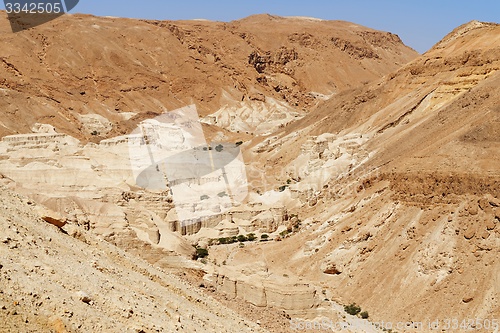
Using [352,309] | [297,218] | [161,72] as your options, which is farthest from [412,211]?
[161,72]

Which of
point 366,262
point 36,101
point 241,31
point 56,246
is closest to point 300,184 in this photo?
point 366,262

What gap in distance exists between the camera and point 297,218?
33188 mm

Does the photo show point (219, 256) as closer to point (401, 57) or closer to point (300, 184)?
point (300, 184)

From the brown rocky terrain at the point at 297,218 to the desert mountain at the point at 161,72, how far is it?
2.82 feet

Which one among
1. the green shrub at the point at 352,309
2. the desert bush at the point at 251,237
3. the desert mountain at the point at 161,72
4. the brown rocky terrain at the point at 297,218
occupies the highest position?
the desert mountain at the point at 161,72

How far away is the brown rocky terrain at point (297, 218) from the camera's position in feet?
35.2

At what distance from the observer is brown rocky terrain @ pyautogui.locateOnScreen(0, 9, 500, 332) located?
35.2ft

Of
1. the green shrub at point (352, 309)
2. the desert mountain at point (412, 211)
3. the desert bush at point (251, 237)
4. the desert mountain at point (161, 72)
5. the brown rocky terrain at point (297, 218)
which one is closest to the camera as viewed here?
the brown rocky terrain at point (297, 218)

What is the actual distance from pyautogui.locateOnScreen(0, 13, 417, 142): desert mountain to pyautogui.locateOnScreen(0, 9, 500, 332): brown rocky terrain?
0.86 metres

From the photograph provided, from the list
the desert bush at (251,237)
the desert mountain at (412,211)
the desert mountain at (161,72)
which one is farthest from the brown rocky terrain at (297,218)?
the desert mountain at (161,72)

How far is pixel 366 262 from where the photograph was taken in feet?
82.4

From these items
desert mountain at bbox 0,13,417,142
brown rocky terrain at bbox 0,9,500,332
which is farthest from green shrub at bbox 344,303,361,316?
desert mountain at bbox 0,13,417,142

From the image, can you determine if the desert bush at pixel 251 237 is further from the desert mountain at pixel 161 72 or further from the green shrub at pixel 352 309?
the desert mountain at pixel 161 72

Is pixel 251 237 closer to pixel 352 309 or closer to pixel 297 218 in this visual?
pixel 297 218
